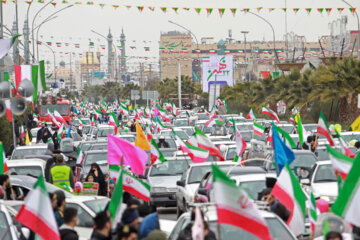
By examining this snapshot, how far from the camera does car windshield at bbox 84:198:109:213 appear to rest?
497 inches

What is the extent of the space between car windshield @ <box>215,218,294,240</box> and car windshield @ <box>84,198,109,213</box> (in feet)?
9.96

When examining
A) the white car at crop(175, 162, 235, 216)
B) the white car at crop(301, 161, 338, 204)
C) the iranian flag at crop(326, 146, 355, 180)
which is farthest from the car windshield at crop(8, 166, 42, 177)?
the iranian flag at crop(326, 146, 355, 180)

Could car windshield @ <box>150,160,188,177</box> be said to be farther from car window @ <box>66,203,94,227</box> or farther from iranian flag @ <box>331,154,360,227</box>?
iranian flag @ <box>331,154,360,227</box>

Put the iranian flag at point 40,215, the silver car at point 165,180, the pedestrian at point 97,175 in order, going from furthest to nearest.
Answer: the silver car at point 165,180 → the pedestrian at point 97,175 → the iranian flag at point 40,215

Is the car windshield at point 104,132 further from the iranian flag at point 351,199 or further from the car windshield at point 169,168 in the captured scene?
the iranian flag at point 351,199

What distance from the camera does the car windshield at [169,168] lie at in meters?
20.5

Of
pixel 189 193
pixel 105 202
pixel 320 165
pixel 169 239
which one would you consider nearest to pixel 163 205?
pixel 189 193

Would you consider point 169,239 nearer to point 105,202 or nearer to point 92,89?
point 105,202

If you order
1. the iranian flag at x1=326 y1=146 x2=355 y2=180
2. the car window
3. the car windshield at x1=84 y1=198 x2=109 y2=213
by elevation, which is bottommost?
the car window

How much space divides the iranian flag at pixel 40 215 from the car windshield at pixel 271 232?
6.97 ft

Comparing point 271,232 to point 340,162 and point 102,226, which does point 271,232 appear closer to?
point 340,162

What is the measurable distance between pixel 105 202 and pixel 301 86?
38786 millimetres

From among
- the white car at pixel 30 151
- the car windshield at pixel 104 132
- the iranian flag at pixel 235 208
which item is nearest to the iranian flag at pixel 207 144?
the white car at pixel 30 151

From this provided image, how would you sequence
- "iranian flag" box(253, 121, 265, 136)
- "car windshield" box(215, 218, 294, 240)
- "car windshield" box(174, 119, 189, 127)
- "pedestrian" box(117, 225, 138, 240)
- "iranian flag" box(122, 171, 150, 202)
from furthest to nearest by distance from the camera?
"car windshield" box(174, 119, 189, 127), "iranian flag" box(253, 121, 265, 136), "iranian flag" box(122, 171, 150, 202), "car windshield" box(215, 218, 294, 240), "pedestrian" box(117, 225, 138, 240)
